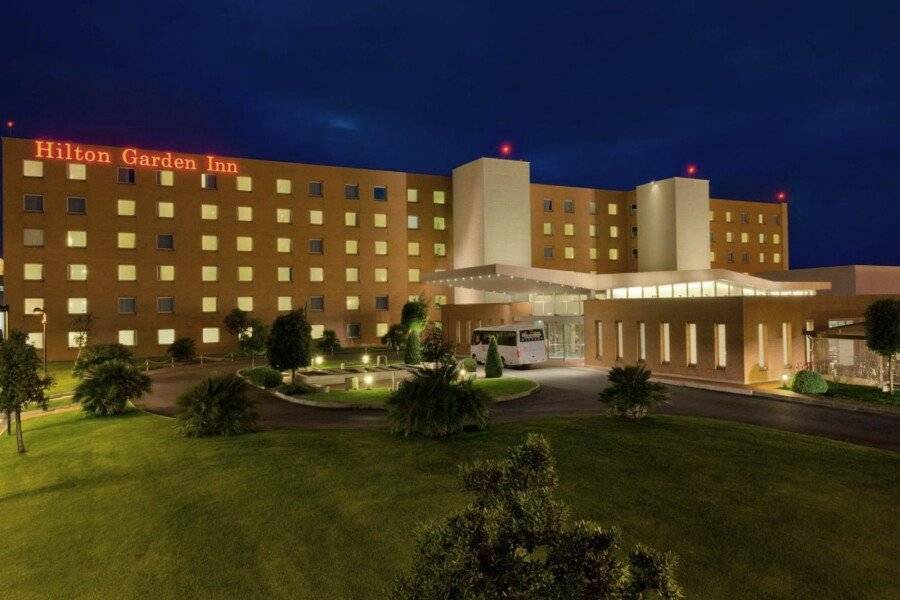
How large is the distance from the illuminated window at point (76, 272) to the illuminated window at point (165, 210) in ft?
22.6

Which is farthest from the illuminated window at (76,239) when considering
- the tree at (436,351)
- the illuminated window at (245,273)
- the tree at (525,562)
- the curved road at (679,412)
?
the tree at (525,562)

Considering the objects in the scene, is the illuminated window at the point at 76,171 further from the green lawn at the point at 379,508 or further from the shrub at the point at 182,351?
the green lawn at the point at 379,508

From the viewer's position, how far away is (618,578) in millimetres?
4738

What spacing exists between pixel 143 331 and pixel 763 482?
50.2 metres

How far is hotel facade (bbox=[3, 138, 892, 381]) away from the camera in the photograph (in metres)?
47.8

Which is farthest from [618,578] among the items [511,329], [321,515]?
[511,329]

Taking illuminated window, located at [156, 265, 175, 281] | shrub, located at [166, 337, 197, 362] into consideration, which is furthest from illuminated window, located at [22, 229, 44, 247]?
shrub, located at [166, 337, 197, 362]

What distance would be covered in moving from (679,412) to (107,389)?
1844cm

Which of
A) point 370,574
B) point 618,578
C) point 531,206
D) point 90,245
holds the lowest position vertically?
point 370,574


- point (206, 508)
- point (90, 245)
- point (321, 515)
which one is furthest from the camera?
point (90, 245)

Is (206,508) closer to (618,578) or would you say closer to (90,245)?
(618,578)

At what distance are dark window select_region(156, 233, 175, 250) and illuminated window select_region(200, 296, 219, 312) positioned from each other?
16.1 feet

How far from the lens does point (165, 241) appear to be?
52719 millimetres

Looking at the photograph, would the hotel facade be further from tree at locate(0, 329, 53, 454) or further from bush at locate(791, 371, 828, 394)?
tree at locate(0, 329, 53, 454)
